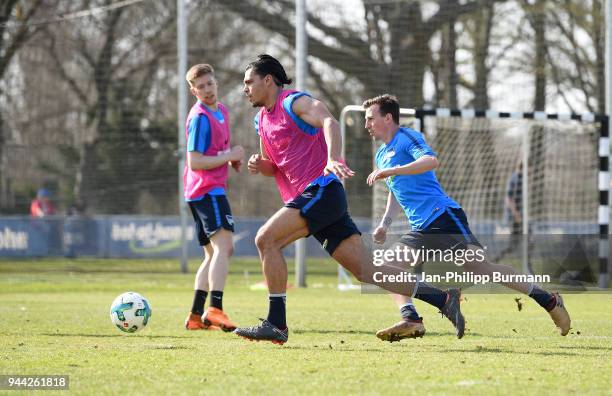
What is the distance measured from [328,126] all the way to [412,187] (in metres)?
1.57

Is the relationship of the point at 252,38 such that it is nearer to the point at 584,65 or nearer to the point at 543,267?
the point at 584,65

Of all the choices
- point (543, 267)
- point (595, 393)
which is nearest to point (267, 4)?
point (543, 267)

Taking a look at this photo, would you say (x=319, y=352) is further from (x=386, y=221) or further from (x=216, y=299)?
(x=216, y=299)

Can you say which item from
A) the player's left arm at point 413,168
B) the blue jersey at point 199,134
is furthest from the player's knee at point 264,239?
the blue jersey at point 199,134

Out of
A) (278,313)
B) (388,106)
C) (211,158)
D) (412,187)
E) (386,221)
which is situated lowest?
(278,313)

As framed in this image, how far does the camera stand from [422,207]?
8.23 meters

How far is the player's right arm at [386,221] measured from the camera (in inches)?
323

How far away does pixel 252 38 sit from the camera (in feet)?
70.7

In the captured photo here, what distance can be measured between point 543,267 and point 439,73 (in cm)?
590

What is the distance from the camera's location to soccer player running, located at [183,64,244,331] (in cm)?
923

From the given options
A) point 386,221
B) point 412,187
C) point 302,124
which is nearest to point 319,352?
point 302,124

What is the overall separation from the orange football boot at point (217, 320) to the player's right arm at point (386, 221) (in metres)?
1.47

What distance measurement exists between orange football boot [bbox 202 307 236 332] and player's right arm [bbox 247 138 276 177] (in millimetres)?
1651

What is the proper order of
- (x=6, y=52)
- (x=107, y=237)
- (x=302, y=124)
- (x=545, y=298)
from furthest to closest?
(x=107, y=237), (x=6, y=52), (x=545, y=298), (x=302, y=124)
